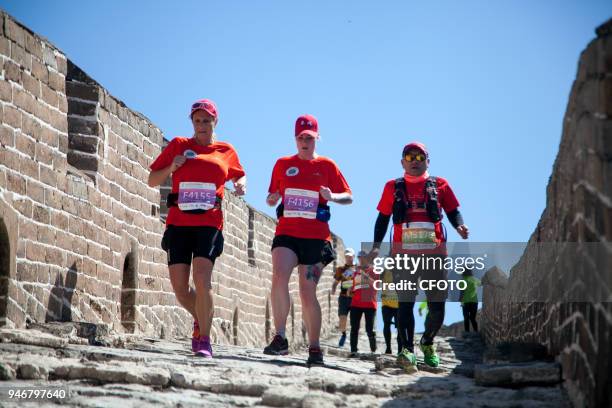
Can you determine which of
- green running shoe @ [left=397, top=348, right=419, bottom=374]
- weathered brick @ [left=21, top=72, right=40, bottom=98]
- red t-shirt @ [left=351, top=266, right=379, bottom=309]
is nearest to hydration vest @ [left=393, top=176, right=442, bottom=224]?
green running shoe @ [left=397, top=348, right=419, bottom=374]

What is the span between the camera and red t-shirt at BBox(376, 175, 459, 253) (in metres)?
7.96

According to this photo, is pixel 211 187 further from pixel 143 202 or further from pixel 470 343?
pixel 470 343

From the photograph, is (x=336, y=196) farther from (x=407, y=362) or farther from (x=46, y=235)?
(x=46, y=235)

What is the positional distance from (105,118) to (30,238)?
2.44 meters

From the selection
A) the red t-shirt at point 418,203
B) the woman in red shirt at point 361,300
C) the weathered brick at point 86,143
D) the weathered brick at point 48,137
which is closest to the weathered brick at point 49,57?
the weathered brick at point 48,137

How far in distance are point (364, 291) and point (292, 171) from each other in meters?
7.02

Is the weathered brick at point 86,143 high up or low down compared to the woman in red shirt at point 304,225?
up

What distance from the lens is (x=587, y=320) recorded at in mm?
4469

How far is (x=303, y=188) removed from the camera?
25.7ft

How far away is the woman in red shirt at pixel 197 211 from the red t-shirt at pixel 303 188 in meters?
0.46

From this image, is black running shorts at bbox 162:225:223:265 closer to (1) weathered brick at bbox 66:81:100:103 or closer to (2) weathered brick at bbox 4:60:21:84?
(2) weathered brick at bbox 4:60:21:84

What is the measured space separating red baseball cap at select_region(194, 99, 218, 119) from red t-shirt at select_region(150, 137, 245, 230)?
0.85ft

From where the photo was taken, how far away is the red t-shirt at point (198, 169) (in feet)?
24.6

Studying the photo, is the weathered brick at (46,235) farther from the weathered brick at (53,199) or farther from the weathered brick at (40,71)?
the weathered brick at (40,71)
